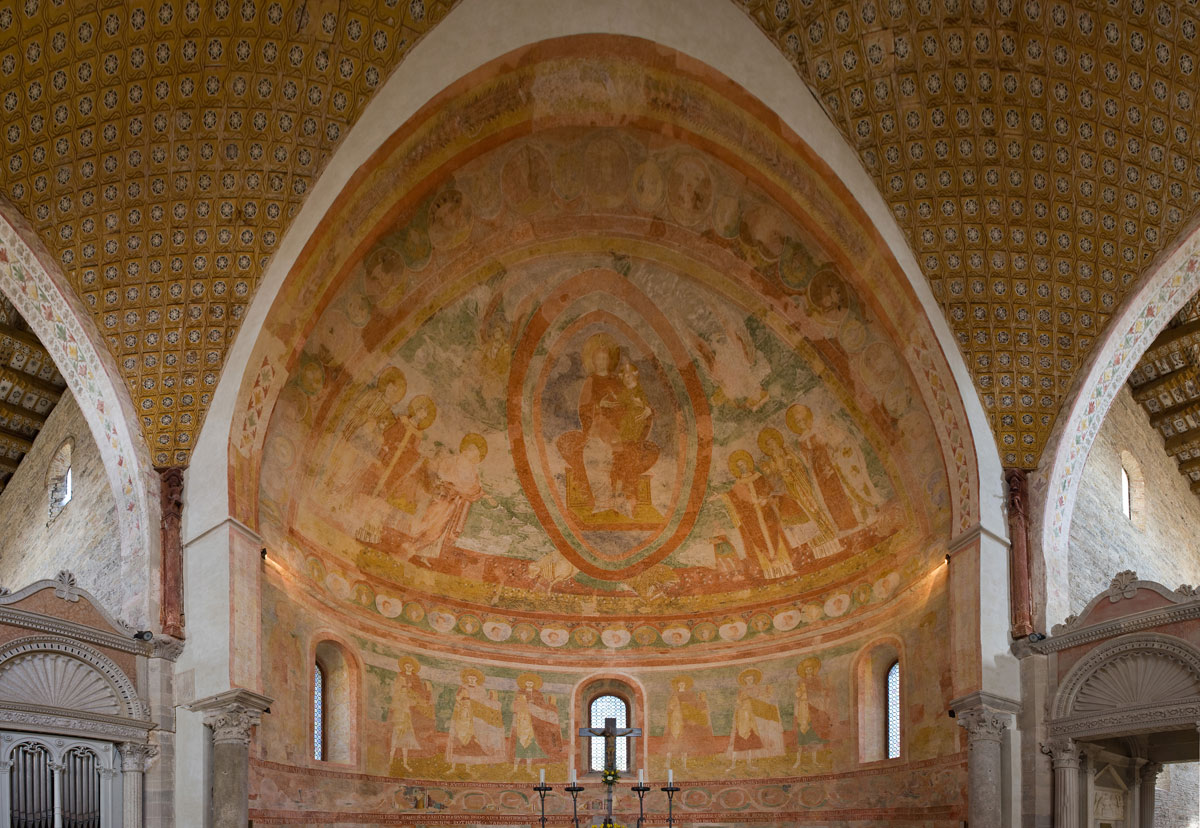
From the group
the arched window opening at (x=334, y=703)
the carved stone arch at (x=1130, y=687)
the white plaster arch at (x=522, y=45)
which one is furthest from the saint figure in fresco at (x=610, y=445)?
the carved stone arch at (x=1130, y=687)

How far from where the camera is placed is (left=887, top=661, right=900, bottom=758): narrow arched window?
20.6 meters

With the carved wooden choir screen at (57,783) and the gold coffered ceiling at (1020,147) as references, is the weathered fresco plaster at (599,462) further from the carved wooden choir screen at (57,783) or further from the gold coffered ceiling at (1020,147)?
the carved wooden choir screen at (57,783)

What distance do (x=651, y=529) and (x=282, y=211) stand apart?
9.65 meters

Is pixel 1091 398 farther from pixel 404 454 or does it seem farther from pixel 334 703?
pixel 334 703

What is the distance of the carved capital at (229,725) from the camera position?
53.8 feet

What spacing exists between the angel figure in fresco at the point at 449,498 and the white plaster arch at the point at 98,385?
5.84 metres

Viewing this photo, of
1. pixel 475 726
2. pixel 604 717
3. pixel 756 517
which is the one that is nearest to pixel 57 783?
pixel 475 726

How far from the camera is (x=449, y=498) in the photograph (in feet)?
75.8

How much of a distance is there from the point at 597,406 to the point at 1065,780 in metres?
10.9

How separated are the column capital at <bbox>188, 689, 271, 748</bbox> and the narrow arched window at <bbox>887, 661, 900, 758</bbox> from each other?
412 inches

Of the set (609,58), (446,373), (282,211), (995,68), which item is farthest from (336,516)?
(995,68)

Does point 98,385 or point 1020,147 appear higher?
point 1020,147

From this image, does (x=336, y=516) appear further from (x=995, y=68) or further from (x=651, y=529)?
(x=995, y=68)

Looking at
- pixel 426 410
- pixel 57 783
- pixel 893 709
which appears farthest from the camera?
pixel 426 410
